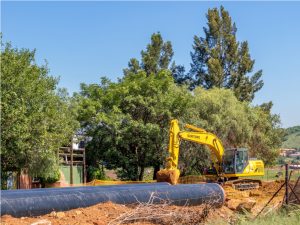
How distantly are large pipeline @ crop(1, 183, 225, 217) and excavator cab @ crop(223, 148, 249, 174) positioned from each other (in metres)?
13.5

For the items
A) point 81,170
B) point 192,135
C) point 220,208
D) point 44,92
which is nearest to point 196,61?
point 81,170

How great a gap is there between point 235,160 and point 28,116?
13049 millimetres

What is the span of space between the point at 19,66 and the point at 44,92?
1.89 meters

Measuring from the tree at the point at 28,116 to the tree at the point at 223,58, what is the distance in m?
31.8

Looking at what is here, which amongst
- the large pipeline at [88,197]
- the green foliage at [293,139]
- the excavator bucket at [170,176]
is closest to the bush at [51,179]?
the excavator bucket at [170,176]

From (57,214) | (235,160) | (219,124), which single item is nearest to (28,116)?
(57,214)

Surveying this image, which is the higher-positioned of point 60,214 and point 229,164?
point 229,164

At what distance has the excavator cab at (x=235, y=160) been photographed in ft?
94.4

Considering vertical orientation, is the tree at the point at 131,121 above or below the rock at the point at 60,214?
above

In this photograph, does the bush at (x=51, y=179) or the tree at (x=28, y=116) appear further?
the bush at (x=51, y=179)

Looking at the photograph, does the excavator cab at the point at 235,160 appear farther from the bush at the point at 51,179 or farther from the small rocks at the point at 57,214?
the small rocks at the point at 57,214

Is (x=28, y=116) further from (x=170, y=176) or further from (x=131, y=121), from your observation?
(x=131, y=121)

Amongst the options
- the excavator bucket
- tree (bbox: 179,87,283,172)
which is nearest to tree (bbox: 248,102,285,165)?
tree (bbox: 179,87,283,172)

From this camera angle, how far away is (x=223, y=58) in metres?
54.8
